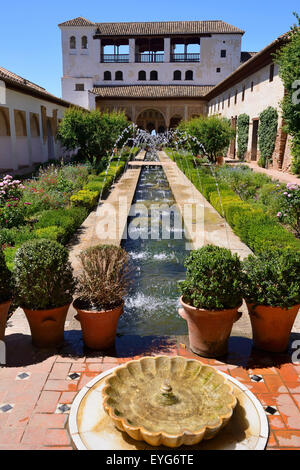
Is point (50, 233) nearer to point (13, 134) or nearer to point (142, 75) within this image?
point (13, 134)

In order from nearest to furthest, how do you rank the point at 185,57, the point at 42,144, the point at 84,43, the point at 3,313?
the point at 3,313
the point at 42,144
the point at 84,43
the point at 185,57

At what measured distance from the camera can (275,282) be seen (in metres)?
3.63

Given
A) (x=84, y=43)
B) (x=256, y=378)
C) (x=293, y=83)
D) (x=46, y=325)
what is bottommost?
(x=256, y=378)

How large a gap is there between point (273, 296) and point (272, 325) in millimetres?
324

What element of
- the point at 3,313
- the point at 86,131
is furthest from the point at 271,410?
the point at 86,131

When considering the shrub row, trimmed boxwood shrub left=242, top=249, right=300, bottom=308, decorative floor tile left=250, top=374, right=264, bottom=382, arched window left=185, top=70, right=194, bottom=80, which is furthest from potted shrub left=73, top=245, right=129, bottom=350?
arched window left=185, top=70, right=194, bottom=80

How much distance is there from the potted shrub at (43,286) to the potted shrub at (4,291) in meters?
0.10

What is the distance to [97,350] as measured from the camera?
12.6ft

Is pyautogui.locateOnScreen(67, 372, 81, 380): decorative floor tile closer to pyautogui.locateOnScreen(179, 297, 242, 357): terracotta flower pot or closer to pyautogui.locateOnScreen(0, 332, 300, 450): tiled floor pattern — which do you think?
pyautogui.locateOnScreen(0, 332, 300, 450): tiled floor pattern

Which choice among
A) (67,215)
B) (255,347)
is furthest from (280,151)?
(255,347)

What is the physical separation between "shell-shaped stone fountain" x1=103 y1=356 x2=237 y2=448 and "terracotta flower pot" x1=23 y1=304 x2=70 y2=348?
108 cm

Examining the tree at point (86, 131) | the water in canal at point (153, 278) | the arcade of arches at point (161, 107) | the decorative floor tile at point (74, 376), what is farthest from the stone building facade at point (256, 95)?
the decorative floor tile at point (74, 376)

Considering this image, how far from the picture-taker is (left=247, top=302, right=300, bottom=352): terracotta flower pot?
3.65 metres

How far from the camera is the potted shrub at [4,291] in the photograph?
3686 millimetres
